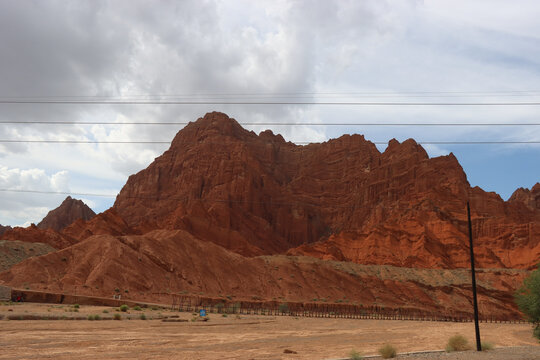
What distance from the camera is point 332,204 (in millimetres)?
183250

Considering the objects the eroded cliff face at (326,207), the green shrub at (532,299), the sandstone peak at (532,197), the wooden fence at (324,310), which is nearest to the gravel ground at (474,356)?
the green shrub at (532,299)

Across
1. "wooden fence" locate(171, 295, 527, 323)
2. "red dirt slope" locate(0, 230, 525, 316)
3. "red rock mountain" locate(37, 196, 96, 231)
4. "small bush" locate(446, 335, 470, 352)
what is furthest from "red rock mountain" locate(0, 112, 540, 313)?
"small bush" locate(446, 335, 470, 352)

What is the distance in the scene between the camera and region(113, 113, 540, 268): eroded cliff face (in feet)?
427

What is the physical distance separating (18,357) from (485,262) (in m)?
125

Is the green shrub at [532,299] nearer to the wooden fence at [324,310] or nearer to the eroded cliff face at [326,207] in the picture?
the wooden fence at [324,310]

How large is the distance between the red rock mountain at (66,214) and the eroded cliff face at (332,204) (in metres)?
11.8

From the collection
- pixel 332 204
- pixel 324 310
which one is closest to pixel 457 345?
pixel 324 310

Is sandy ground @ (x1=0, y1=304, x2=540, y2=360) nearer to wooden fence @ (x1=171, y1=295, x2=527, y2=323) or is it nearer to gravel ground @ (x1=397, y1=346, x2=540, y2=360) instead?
gravel ground @ (x1=397, y1=346, x2=540, y2=360)

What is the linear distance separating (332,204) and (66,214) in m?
95.0

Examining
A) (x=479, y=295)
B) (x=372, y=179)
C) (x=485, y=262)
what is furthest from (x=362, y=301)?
(x=372, y=179)

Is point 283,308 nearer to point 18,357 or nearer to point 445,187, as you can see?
point 18,357

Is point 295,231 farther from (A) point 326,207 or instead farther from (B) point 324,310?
(B) point 324,310

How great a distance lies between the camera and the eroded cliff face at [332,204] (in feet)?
427

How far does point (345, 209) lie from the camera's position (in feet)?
587
